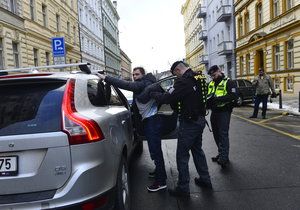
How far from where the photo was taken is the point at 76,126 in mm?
3104

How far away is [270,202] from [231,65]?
124 feet

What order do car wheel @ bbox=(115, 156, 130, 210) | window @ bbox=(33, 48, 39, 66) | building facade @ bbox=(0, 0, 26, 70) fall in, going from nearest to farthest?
car wheel @ bbox=(115, 156, 130, 210), building facade @ bbox=(0, 0, 26, 70), window @ bbox=(33, 48, 39, 66)

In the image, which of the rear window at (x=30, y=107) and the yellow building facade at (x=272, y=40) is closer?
the rear window at (x=30, y=107)

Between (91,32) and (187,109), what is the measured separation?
46571 mm

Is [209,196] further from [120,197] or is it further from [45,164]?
[45,164]

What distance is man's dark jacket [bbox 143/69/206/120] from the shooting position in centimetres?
478

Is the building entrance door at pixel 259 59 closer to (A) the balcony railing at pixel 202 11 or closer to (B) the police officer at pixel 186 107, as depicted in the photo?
(A) the balcony railing at pixel 202 11

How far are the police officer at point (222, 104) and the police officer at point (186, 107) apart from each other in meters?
1.42

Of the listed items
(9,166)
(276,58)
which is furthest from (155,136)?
(276,58)

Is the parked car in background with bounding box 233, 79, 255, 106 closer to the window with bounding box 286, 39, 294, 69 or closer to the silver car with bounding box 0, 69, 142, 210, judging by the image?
the window with bounding box 286, 39, 294, 69

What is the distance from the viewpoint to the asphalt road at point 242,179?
15.2 feet

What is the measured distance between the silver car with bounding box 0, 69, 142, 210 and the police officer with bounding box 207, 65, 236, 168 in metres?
3.32

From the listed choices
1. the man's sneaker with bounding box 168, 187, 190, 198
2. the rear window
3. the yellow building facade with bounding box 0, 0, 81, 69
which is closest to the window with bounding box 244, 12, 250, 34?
the yellow building facade with bounding box 0, 0, 81, 69

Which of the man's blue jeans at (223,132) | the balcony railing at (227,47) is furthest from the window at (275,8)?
the man's blue jeans at (223,132)
